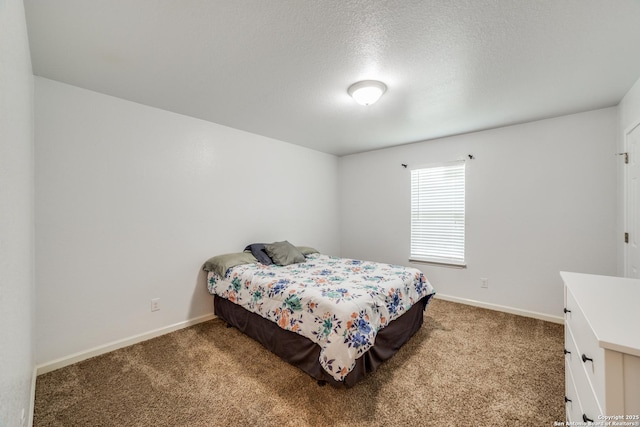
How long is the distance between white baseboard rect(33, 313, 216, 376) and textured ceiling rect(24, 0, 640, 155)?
2.32m

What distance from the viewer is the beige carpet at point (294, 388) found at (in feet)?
5.26

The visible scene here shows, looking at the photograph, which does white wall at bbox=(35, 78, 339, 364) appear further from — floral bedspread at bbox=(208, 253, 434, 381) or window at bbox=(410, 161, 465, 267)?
window at bbox=(410, 161, 465, 267)

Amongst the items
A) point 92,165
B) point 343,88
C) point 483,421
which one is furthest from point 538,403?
point 92,165

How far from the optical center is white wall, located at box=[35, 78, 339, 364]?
2100 mm

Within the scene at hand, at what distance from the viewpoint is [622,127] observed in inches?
96.0

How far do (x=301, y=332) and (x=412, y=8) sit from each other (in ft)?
7.28

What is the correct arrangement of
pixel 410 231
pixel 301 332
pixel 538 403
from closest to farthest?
pixel 538 403 → pixel 301 332 → pixel 410 231

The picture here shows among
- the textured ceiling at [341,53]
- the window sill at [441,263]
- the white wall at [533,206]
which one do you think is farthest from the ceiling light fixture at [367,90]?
the window sill at [441,263]

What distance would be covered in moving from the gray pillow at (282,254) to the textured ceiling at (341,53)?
1.65m

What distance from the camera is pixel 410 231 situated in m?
4.05

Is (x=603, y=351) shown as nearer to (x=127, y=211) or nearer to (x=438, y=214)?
(x=438, y=214)

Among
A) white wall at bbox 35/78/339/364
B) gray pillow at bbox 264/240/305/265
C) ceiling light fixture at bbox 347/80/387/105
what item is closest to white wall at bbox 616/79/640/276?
ceiling light fixture at bbox 347/80/387/105

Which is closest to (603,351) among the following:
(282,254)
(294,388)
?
(294,388)

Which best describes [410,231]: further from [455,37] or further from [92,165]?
[92,165]
